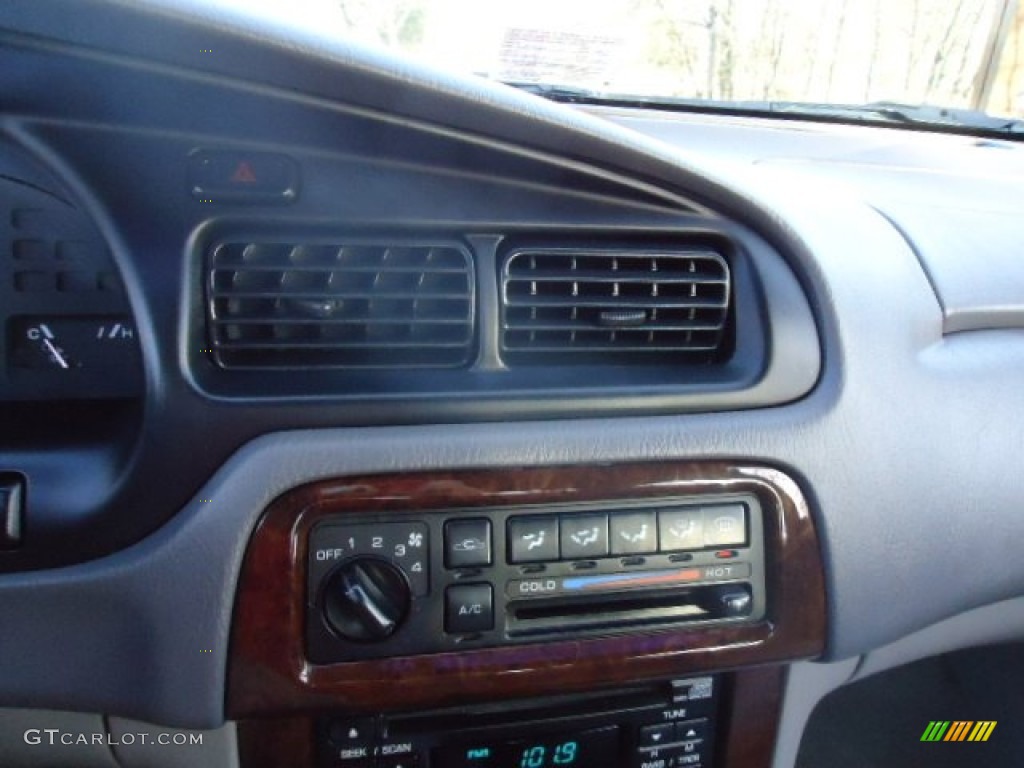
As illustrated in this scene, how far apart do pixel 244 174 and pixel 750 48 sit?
1.36m

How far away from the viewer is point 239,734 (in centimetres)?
116

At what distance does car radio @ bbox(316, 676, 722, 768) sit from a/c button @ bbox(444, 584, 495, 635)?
18 cm

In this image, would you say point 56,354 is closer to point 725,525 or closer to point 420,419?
point 420,419

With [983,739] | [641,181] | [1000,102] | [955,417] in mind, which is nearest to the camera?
[641,181]

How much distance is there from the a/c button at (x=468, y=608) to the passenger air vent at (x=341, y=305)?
0.25 meters

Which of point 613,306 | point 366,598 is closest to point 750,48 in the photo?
point 613,306

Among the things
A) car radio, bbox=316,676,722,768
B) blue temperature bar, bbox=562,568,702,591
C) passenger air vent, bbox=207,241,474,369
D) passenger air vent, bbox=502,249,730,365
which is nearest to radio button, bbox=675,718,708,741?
car radio, bbox=316,676,722,768

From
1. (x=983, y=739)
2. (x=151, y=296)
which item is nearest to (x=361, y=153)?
(x=151, y=296)

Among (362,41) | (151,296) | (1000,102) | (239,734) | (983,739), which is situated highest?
(1000,102)

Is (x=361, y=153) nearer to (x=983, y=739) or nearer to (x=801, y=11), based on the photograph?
(x=801, y=11)

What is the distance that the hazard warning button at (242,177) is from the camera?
99 cm

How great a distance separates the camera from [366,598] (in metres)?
1.02

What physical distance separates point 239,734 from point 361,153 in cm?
71

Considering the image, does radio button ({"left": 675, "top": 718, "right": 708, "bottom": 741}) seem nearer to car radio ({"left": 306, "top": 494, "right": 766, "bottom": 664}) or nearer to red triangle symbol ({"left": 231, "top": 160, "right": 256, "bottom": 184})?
car radio ({"left": 306, "top": 494, "right": 766, "bottom": 664})
